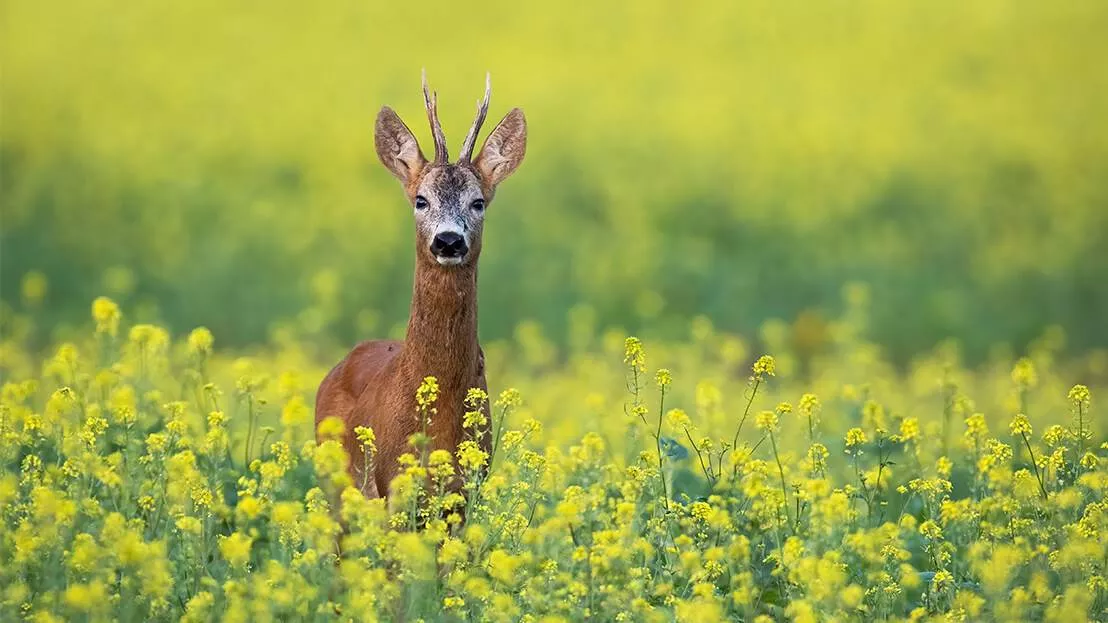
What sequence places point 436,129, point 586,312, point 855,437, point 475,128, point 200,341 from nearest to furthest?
1. point 855,437
2. point 475,128
3. point 436,129
4. point 200,341
5. point 586,312

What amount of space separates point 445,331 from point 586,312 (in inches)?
332

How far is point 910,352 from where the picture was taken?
733 inches

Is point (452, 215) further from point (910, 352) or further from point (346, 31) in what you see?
point (346, 31)

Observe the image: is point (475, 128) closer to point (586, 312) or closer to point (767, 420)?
point (767, 420)

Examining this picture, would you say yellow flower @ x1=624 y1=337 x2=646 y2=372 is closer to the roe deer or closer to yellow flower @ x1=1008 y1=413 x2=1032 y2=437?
the roe deer

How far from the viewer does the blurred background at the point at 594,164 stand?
1936cm

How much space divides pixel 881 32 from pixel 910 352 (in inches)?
394

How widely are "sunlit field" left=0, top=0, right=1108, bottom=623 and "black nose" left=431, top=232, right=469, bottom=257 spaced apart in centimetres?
67

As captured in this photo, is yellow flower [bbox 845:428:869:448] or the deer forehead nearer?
yellow flower [bbox 845:428:869:448]

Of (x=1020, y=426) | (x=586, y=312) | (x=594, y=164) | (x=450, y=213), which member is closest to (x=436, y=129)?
(x=450, y=213)

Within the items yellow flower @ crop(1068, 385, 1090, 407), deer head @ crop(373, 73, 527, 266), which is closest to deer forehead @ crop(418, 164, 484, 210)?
deer head @ crop(373, 73, 527, 266)

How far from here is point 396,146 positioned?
30.1ft

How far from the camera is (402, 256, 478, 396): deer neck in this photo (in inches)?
326

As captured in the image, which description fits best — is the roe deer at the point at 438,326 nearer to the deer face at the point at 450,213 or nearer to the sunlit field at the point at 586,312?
the deer face at the point at 450,213
